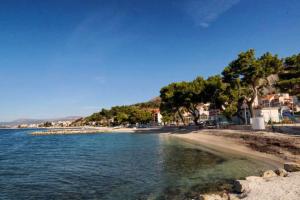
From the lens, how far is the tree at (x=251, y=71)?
48225mm

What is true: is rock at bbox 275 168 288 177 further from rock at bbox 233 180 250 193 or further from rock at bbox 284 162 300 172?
rock at bbox 233 180 250 193

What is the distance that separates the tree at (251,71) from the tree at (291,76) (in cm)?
158

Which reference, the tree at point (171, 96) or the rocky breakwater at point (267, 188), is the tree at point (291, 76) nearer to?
the tree at point (171, 96)

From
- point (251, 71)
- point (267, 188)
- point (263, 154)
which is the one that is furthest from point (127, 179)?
point (251, 71)

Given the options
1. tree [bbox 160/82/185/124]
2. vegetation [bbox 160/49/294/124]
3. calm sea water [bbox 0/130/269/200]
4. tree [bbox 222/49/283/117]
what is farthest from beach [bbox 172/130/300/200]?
tree [bbox 160/82/185/124]

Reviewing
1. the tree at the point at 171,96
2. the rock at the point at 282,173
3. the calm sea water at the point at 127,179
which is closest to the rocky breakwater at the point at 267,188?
the rock at the point at 282,173

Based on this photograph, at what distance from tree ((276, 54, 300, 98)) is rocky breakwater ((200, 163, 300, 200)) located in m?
28.7

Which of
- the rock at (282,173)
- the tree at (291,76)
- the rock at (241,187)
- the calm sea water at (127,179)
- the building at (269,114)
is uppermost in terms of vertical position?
the tree at (291,76)

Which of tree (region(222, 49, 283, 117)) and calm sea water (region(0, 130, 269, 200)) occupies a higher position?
tree (region(222, 49, 283, 117))

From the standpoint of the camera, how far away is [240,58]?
4981 cm

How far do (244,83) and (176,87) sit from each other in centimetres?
2556

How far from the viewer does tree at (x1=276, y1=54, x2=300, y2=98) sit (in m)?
43.1

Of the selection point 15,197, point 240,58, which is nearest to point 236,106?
point 240,58

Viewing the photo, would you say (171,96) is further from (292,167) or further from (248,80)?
(292,167)
